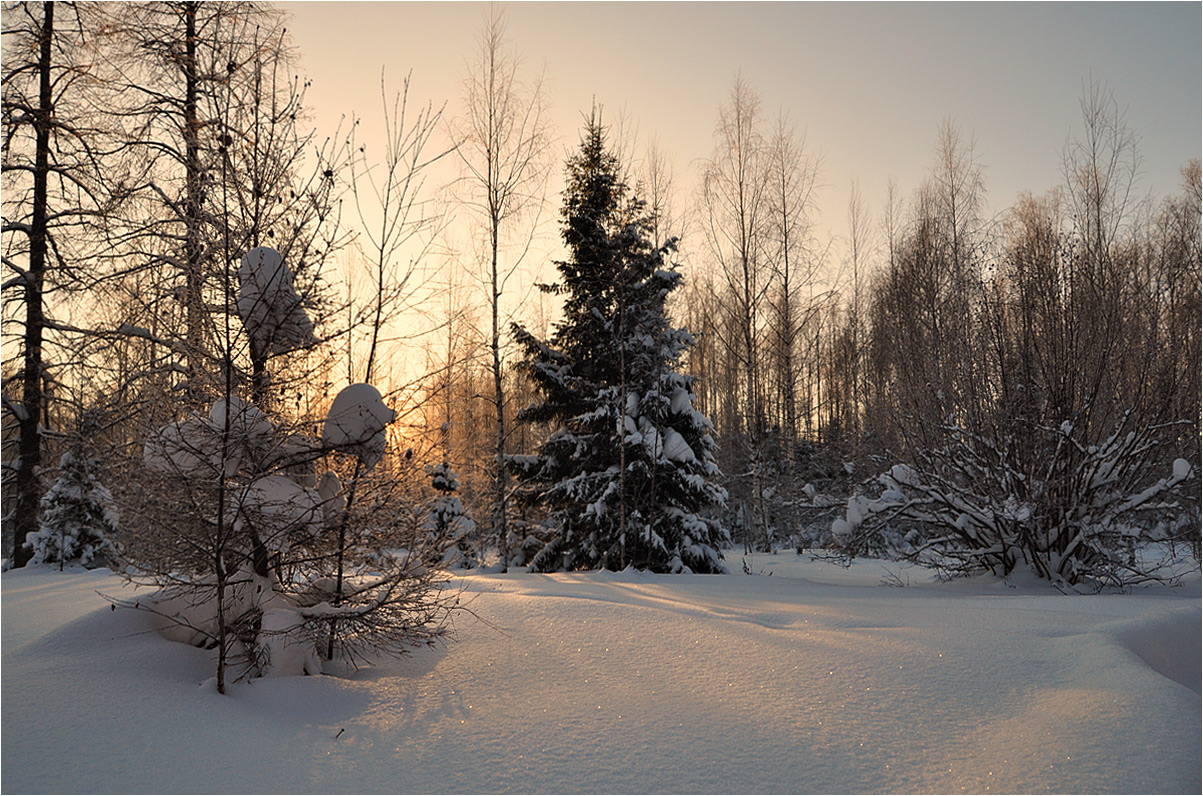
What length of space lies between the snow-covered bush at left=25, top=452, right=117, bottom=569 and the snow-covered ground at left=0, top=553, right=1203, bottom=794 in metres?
10.9

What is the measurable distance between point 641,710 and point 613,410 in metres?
8.40

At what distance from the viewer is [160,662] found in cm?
364

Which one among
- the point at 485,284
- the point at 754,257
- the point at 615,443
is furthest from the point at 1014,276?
the point at 754,257

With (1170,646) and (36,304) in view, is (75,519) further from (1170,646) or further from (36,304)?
(1170,646)

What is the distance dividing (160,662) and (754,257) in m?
15.4

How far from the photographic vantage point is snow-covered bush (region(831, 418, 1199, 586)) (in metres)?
7.26

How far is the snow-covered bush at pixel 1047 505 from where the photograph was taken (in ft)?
23.8

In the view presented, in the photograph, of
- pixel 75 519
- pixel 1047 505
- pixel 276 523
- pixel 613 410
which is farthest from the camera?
pixel 75 519

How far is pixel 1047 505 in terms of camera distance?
742 centimetres

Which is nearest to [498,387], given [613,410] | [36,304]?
[613,410]

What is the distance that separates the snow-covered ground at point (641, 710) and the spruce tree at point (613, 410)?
6426 millimetres

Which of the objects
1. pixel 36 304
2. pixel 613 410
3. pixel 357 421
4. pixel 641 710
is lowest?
pixel 641 710

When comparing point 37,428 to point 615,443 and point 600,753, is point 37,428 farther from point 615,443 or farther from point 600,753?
point 600,753

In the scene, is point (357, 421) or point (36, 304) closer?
point (357, 421)
